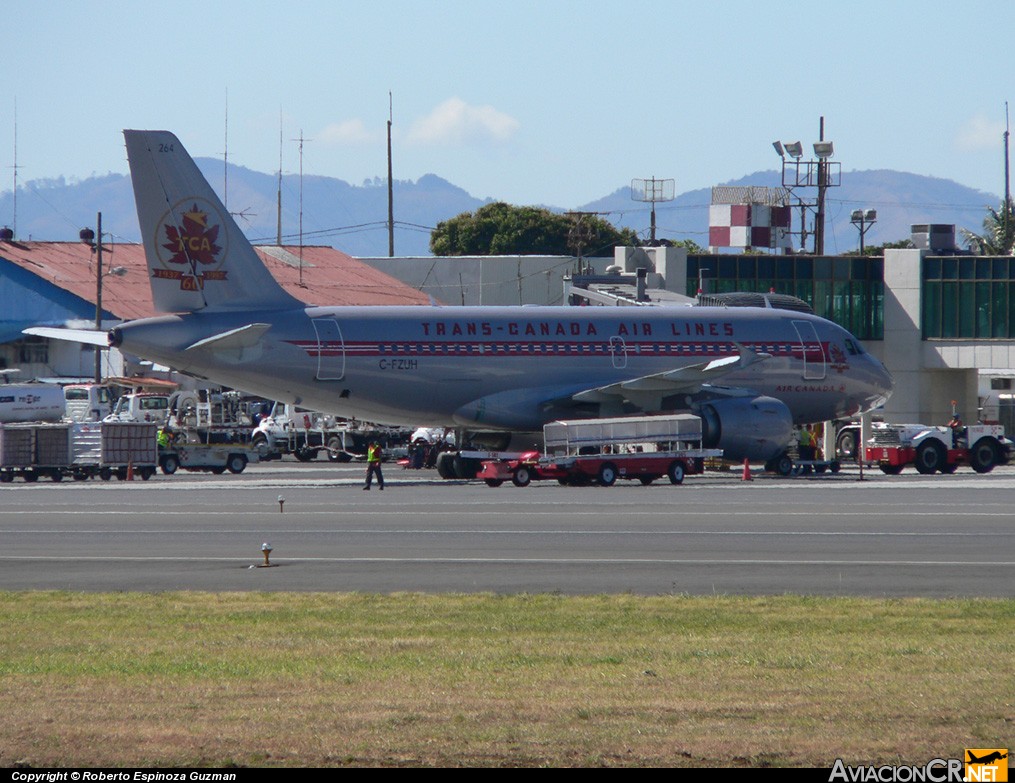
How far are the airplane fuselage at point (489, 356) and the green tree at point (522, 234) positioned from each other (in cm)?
7516

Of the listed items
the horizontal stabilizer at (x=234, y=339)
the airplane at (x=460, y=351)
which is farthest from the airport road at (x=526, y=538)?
the horizontal stabilizer at (x=234, y=339)

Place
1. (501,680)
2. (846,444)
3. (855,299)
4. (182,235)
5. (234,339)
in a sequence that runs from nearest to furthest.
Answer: (501,680) → (234,339) → (182,235) → (846,444) → (855,299)

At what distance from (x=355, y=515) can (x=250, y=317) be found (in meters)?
12.1

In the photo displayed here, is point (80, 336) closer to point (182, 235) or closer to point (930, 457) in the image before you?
point (182, 235)

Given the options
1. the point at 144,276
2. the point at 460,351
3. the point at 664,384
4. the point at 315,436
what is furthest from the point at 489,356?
the point at 144,276

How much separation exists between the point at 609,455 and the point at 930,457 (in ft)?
41.3

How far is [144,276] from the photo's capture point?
283ft

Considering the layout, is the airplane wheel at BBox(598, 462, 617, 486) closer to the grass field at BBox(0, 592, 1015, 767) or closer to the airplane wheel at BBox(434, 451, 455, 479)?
the airplane wheel at BBox(434, 451, 455, 479)

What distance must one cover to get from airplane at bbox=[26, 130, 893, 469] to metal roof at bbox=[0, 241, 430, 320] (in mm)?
37689

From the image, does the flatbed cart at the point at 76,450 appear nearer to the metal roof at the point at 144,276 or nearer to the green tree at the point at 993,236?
the metal roof at the point at 144,276

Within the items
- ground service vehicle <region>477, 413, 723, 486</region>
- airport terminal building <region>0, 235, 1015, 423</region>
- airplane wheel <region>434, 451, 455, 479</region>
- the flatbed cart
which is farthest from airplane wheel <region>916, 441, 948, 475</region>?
airport terminal building <region>0, 235, 1015, 423</region>

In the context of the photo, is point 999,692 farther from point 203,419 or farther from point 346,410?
point 203,419

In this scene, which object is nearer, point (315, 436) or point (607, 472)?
point (607, 472)

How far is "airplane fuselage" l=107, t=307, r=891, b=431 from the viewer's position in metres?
40.8
